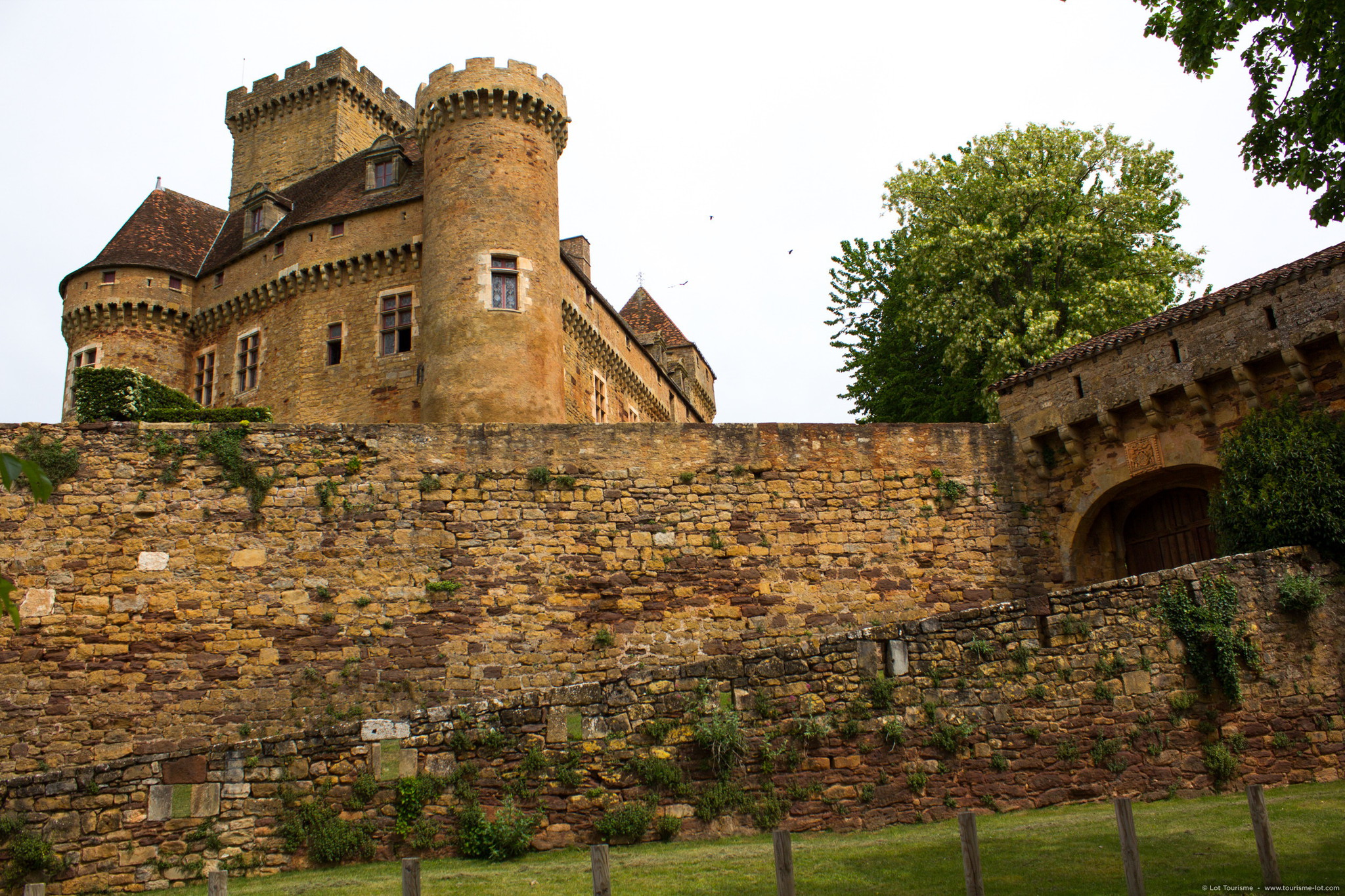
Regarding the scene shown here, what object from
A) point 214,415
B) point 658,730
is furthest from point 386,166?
point 658,730

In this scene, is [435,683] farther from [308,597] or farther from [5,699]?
[5,699]

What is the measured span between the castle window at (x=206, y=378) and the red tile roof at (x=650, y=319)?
18.4 meters

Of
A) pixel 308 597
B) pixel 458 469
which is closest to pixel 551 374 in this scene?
pixel 458 469

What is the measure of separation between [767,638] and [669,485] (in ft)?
8.84

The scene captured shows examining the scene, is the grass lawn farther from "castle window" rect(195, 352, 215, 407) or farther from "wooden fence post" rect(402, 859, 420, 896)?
"castle window" rect(195, 352, 215, 407)

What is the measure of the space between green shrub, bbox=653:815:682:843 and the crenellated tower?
26.9 metres

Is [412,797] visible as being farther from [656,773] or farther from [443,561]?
[443,561]

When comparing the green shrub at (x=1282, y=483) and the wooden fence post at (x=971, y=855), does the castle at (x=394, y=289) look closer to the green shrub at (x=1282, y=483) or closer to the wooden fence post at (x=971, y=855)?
the green shrub at (x=1282, y=483)

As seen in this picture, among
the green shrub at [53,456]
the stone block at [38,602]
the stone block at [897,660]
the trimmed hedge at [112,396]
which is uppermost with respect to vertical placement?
the trimmed hedge at [112,396]

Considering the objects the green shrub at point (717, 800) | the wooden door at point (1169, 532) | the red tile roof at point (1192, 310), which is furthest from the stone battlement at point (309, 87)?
the green shrub at point (717, 800)

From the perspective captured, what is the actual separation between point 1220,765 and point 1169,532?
6582 mm

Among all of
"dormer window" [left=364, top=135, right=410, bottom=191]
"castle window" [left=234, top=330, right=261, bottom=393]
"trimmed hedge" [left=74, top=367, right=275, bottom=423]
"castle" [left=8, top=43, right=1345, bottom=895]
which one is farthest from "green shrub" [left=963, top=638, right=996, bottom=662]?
"castle window" [left=234, top=330, right=261, bottom=393]

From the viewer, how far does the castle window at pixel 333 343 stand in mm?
25219

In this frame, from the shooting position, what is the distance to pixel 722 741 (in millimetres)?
10039
